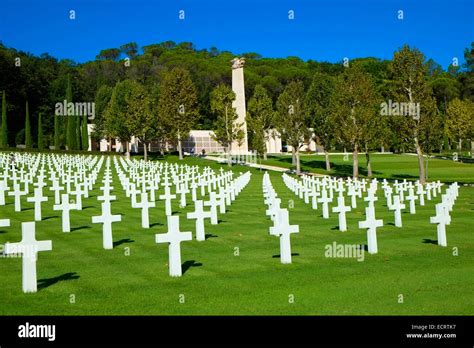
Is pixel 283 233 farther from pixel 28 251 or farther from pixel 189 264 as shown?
pixel 28 251

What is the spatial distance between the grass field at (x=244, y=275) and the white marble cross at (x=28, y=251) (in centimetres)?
18

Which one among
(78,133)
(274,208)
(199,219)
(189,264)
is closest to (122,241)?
(199,219)

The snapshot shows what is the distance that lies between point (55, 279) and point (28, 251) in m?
0.99

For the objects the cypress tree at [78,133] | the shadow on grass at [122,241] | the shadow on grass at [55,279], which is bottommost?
the shadow on grass at [55,279]

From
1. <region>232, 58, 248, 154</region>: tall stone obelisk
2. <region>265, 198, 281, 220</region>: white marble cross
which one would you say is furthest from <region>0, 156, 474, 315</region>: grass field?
<region>232, 58, 248, 154</region>: tall stone obelisk

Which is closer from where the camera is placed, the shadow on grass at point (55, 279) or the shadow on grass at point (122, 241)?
the shadow on grass at point (55, 279)

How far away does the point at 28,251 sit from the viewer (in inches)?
358

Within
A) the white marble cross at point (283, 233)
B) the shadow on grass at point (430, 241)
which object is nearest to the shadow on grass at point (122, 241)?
the white marble cross at point (283, 233)

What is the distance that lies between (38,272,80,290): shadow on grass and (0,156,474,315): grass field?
2 cm

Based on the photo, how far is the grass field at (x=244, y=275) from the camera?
322 inches

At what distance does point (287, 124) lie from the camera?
52.1 meters

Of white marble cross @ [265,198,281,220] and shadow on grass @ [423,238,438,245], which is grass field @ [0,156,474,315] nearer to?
shadow on grass @ [423,238,438,245]

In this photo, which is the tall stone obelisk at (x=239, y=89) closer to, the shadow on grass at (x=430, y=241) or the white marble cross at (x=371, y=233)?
the shadow on grass at (x=430, y=241)
